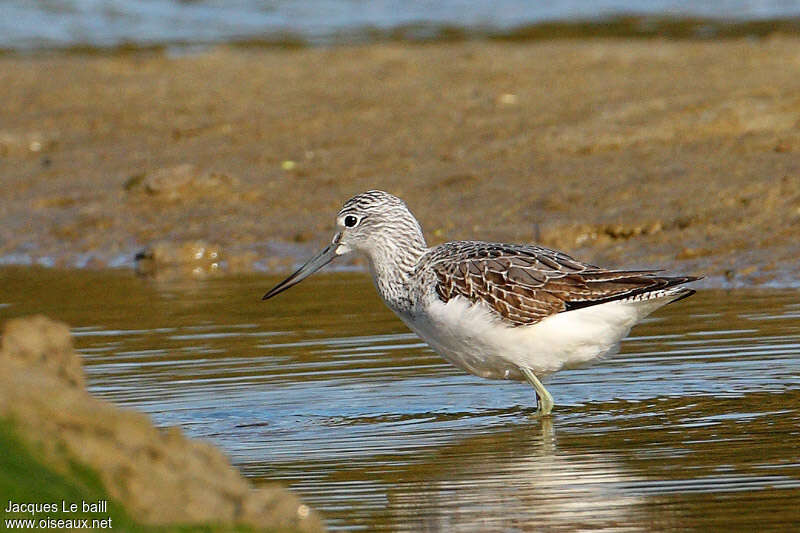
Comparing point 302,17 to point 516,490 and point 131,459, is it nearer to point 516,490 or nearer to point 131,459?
point 516,490

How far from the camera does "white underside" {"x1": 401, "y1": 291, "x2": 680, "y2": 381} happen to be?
311 inches

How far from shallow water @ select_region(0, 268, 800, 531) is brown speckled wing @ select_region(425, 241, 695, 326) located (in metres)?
0.57

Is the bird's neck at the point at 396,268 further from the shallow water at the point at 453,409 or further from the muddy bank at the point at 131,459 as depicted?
the muddy bank at the point at 131,459

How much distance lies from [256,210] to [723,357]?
255 inches

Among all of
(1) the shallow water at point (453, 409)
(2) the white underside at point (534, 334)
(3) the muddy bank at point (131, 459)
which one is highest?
(3) the muddy bank at point (131, 459)

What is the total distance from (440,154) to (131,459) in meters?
10.5

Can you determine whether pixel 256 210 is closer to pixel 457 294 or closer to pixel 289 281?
pixel 289 281

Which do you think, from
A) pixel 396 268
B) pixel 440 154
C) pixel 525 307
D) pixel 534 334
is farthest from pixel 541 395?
pixel 440 154

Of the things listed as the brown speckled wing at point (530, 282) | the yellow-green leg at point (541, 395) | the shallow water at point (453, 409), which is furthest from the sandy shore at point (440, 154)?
the yellow-green leg at point (541, 395)

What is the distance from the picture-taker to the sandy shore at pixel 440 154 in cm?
1257

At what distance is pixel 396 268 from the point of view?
8508 mm

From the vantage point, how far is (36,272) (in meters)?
13.4

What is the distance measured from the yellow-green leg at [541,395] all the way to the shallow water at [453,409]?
0.10 metres

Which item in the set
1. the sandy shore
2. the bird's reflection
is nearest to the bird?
the bird's reflection
